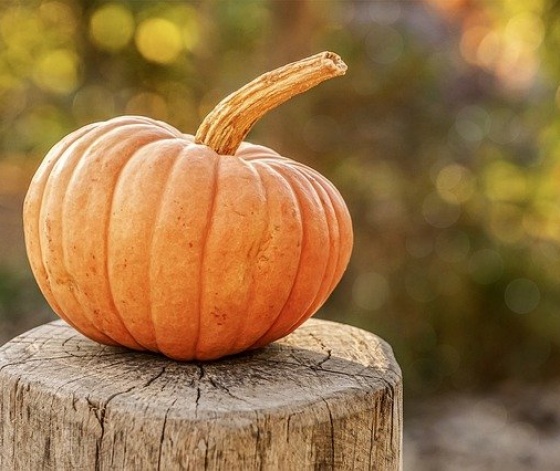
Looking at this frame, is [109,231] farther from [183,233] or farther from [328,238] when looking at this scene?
[328,238]

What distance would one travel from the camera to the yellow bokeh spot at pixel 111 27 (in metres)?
5.91

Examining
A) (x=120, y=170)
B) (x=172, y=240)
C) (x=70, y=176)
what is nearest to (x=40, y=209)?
(x=70, y=176)

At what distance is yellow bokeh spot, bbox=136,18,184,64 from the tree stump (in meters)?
4.27

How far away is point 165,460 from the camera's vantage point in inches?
58.1

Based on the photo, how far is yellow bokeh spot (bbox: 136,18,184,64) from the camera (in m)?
5.84

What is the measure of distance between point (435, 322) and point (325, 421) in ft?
9.24

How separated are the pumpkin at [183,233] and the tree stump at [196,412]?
0.09 meters

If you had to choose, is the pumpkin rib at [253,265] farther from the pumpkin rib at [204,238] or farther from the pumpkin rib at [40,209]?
the pumpkin rib at [40,209]

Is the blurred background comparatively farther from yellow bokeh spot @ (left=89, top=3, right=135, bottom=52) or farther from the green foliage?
yellow bokeh spot @ (left=89, top=3, right=135, bottom=52)

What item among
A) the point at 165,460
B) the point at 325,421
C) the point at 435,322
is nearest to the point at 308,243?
the point at 325,421

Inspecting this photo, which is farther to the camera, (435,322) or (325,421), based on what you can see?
(435,322)

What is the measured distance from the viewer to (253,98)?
71.2 inches

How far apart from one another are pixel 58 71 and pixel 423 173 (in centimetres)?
287

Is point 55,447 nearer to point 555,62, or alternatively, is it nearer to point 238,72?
point 238,72
